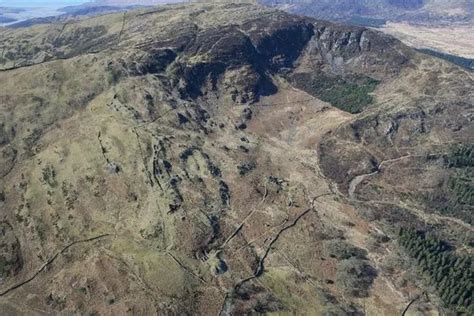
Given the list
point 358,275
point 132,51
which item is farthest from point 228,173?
point 132,51

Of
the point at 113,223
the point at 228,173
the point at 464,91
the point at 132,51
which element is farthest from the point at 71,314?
the point at 464,91

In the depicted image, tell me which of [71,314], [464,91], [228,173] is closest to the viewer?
[71,314]

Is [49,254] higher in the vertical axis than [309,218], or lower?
higher

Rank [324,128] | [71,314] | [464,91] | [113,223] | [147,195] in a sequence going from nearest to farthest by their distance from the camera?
[71,314] → [113,223] → [147,195] → [324,128] → [464,91]

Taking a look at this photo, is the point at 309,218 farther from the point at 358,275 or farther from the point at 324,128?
the point at 324,128

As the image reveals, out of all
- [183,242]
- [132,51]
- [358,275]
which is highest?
[132,51]

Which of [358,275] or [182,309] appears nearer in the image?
[182,309]
